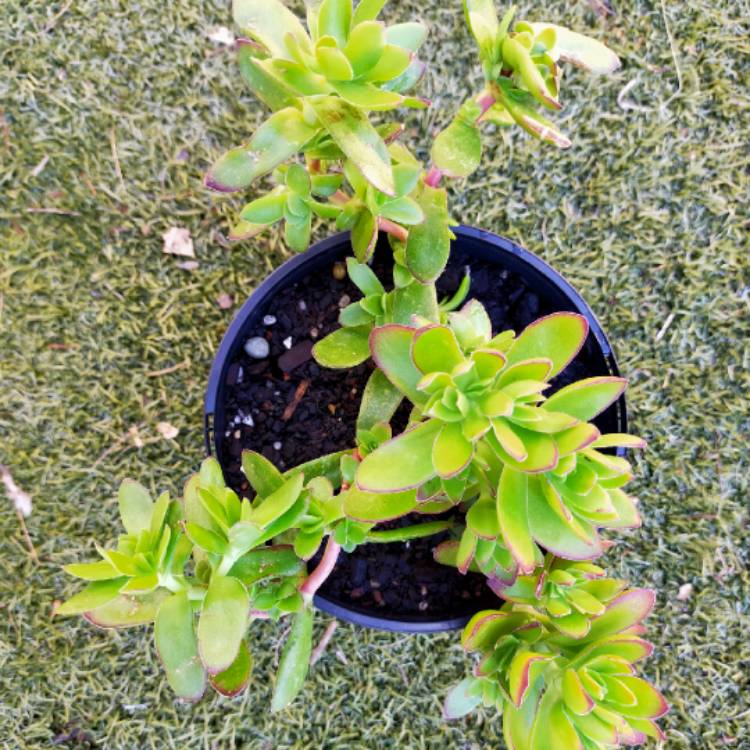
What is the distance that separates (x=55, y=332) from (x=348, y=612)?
0.83 metres

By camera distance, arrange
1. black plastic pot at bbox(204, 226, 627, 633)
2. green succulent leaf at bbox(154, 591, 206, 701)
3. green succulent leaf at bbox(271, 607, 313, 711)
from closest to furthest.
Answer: green succulent leaf at bbox(154, 591, 206, 701) < green succulent leaf at bbox(271, 607, 313, 711) < black plastic pot at bbox(204, 226, 627, 633)

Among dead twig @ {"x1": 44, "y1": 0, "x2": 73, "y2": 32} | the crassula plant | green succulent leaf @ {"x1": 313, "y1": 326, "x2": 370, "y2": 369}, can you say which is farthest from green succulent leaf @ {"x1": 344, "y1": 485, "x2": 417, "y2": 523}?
dead twig @ {"x1": 44, "y1": 0, "x2": 73, "y2": 32}

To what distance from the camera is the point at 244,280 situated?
5.02 ft

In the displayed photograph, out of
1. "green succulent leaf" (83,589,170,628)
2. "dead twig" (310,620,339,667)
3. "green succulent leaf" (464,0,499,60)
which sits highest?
"green succulent leaf" (464,0,499,60)

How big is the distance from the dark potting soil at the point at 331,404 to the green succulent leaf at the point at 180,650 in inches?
17.9

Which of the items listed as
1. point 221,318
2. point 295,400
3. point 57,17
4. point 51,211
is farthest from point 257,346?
point 57,17

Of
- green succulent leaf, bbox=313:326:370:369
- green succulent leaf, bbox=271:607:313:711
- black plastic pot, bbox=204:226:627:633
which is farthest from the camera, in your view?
black plastic pot, bbox=204:226:627:633

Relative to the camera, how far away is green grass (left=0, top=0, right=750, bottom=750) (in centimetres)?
153

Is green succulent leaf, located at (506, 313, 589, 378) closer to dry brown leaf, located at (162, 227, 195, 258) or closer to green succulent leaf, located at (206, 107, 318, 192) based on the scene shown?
green succulent leaf, located at (206, 107, 318, 192)

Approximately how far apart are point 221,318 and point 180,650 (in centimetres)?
84

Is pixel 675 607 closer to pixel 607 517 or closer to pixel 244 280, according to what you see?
pixel 607 517

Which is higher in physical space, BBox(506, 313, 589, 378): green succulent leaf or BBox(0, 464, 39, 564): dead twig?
BBox(506, 313, 589, 378): green succulent leaf

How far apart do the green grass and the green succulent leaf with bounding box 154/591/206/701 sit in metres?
0.73

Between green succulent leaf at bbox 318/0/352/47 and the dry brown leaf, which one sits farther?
the dry brown leaf
